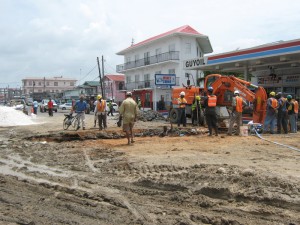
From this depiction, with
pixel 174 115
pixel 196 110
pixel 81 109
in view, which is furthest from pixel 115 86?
pixel 81 109

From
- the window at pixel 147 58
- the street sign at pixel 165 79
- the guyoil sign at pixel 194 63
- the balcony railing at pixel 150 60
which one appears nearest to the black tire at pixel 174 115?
the guyoil sign at pixel 194 63

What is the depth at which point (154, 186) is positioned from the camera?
6.83m

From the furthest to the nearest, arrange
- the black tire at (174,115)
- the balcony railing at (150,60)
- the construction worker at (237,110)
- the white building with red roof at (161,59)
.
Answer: the balcony railing at (150,60) < the white building with red roof at (161,59) < the black tire at (174,115) < the construction worker at (237,110)

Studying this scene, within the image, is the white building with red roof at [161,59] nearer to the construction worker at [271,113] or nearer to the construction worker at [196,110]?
the construction worker at [196,110]

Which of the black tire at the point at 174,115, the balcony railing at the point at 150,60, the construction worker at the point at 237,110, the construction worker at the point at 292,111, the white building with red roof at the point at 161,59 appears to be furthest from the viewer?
the balcony railing at the point at 150,60

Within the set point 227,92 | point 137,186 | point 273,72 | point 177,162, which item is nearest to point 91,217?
point 137,186

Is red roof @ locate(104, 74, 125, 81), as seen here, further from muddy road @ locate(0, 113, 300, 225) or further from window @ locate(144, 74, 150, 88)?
muddy road @ locate(0, 113, 300, 225)

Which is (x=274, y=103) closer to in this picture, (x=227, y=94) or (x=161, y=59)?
(x=227, y=94)

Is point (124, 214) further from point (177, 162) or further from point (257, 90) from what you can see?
point (257, 90)

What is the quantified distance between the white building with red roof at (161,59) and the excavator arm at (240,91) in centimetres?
2719

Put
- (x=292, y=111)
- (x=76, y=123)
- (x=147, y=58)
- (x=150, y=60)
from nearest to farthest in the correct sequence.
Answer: (x=292, y=111), (x=76, y=123), (x=150, y=60), (x=147, y=58)

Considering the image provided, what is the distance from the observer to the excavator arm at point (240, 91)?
15.3 m

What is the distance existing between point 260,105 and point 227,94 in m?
2.14

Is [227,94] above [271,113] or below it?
above
